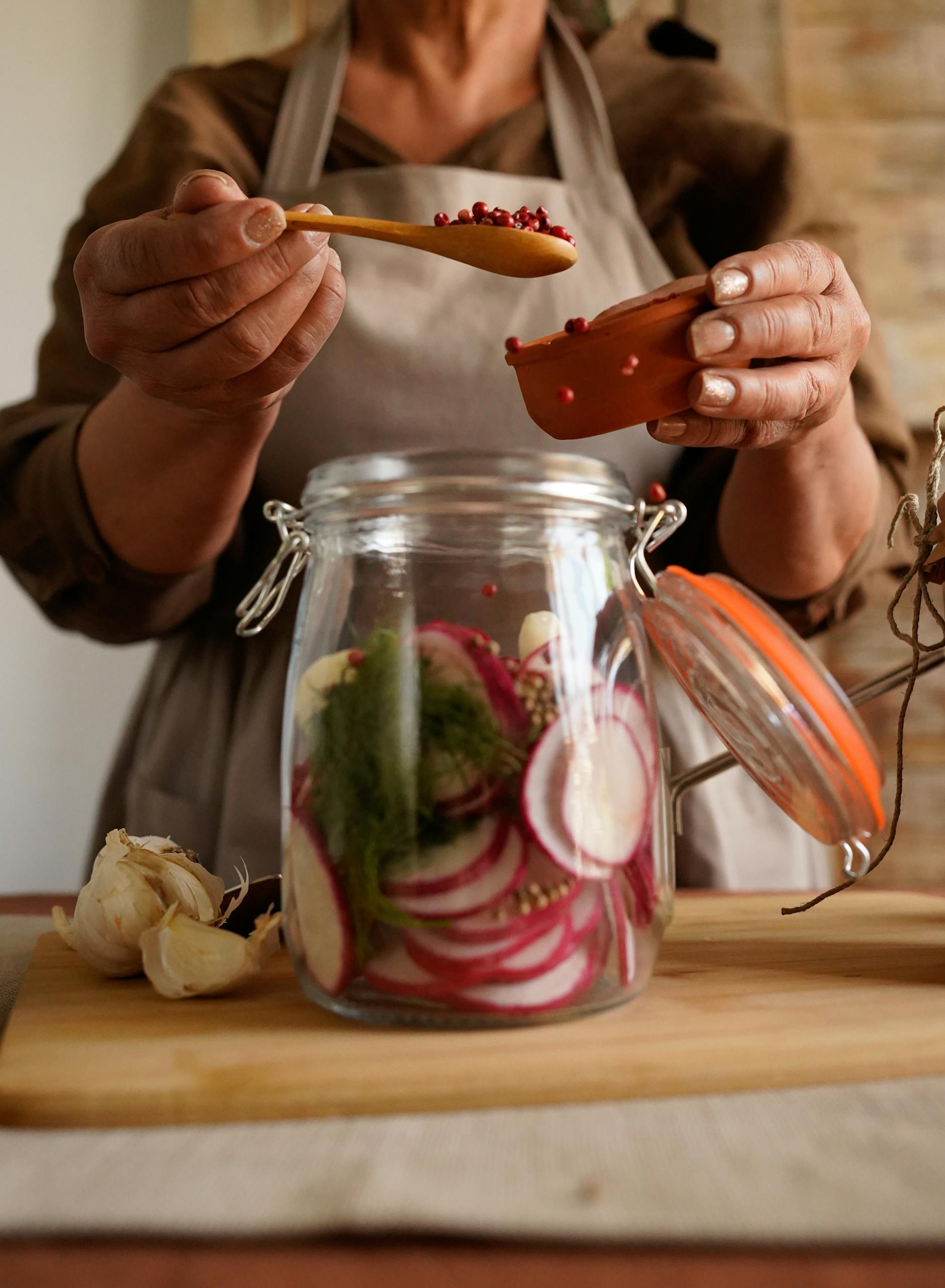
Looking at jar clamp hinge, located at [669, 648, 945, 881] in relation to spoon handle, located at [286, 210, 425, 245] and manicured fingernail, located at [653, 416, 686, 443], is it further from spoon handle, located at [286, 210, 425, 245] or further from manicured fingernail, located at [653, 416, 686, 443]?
spoon handle, located at [286, 210, 425, 245]

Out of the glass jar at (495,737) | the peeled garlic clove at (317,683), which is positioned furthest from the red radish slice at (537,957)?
the peeled garlic clove at (317,683)

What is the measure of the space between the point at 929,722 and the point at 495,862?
1.10 m

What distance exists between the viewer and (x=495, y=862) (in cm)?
33

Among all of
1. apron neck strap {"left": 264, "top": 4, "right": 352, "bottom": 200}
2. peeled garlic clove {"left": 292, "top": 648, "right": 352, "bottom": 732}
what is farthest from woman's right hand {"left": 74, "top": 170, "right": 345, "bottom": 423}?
apron neck strap {"left": 264, "top": 4, "right": 352, "bottom": 200}

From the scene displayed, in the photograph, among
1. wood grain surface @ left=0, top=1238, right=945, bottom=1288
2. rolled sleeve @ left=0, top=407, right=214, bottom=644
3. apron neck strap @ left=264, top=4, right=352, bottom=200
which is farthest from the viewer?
apron neck strap @ left=264, top=4, right=352, bottom=200

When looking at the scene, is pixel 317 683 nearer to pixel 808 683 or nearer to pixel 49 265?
pixel 808 683

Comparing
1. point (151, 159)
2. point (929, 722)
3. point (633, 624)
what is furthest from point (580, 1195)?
point (929, 722)

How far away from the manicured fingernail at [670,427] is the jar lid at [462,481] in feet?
0.15

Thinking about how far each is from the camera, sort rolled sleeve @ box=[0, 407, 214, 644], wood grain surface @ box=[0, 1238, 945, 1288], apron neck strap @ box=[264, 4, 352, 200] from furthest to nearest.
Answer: apron neck strap @ box=[264, 4, 352, 200]
rolled sleeve @ box=[0, 407, 214, 644]
wood grain surface @ box=[0, 1238, 945, 1288]

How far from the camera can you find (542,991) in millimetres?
343

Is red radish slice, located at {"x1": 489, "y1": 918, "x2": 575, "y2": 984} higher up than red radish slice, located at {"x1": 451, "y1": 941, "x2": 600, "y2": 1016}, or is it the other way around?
red radish slice, located at {"x1": 489, "y1": 918, "x2": 575, "y2": 984}

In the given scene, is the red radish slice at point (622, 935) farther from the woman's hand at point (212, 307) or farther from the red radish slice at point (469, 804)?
the woman's hand at point (212, 307)

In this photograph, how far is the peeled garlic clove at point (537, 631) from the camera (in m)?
0.37

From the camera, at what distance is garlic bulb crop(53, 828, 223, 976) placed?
0.40m
